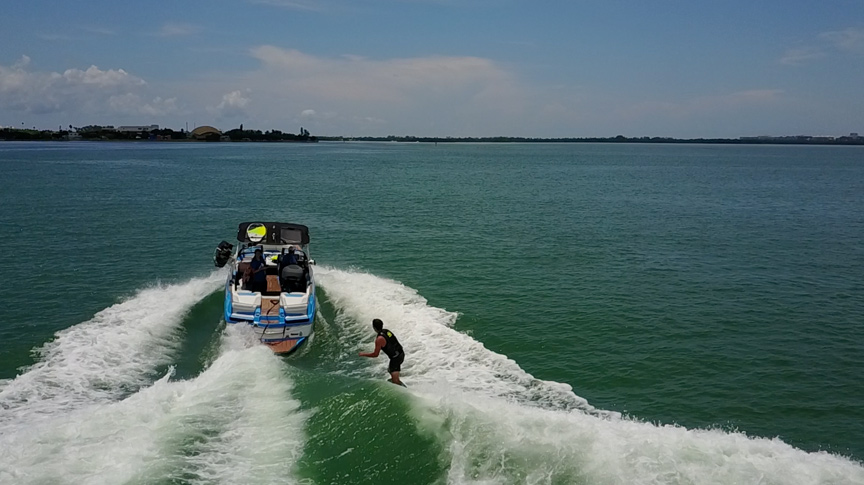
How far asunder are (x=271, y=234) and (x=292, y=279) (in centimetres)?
466

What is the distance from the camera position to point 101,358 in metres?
16.3

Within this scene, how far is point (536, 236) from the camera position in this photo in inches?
1384

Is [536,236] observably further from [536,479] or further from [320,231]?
[536,479]

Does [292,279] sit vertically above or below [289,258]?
below

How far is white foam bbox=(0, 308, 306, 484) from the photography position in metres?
10.0

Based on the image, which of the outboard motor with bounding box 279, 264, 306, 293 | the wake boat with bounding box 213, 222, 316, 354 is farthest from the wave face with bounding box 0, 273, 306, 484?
the outboard motor with bounding box 279, 264, 306, 293

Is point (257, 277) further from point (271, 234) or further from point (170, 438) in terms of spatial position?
point (170, 438)

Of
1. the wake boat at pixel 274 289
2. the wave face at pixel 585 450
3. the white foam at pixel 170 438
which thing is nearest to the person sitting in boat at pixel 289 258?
the wake boat at pixel 274 289

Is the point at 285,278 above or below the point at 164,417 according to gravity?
above

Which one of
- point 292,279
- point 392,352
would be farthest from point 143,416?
point 292,279

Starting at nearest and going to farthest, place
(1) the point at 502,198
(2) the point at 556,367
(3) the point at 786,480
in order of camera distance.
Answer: (3) the point at 786,480
(2) the point at 556,367
(1) the point at 502,198

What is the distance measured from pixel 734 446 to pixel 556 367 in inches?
253

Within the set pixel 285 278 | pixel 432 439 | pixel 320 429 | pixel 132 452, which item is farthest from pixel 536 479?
pixel 285 278

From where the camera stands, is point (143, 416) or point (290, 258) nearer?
point (143, 416)
